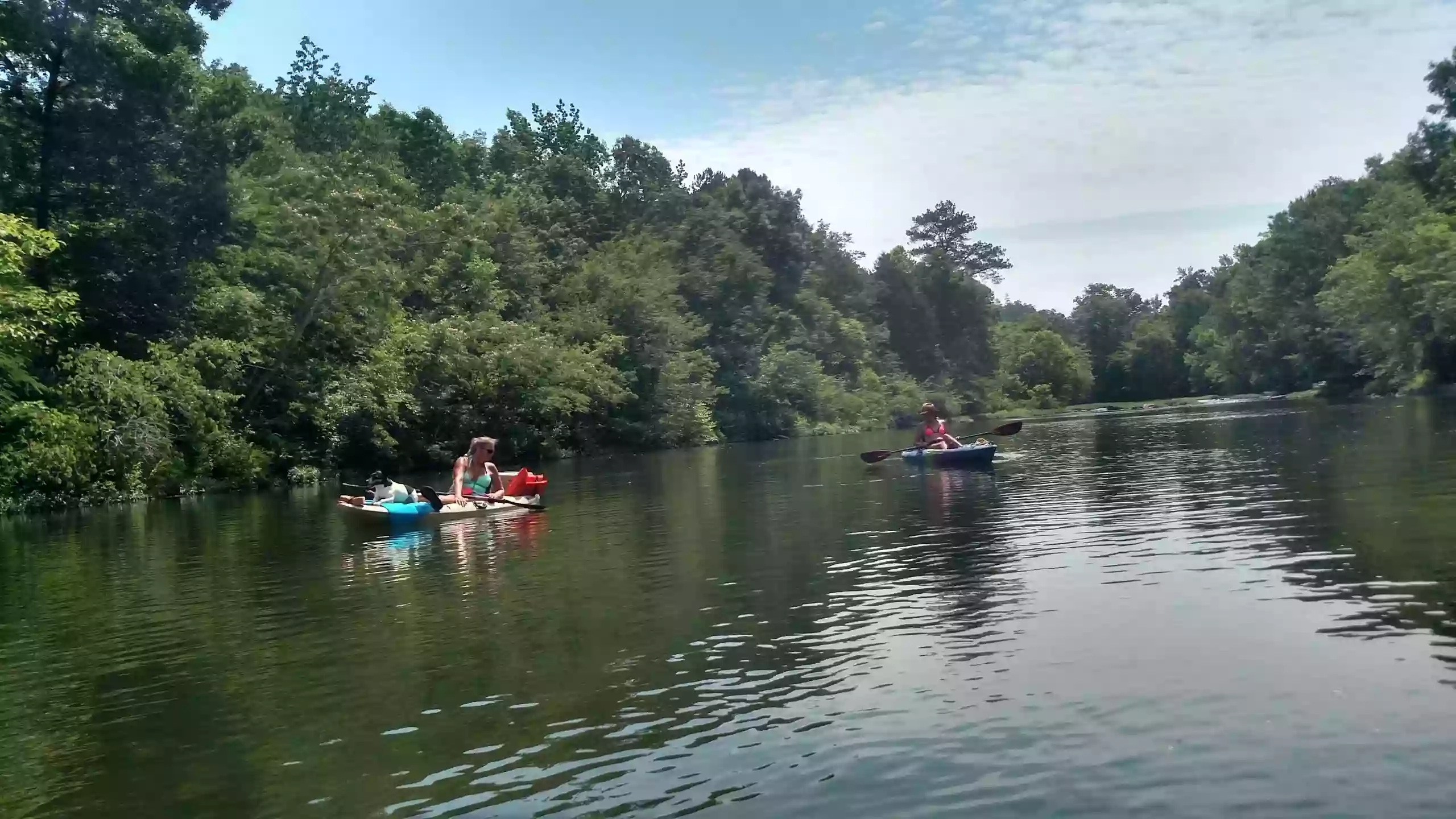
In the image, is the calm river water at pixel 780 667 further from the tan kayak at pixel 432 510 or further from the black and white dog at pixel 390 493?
the black and white dog at pixel 390 493

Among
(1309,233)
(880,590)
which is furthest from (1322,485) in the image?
(1309,233)

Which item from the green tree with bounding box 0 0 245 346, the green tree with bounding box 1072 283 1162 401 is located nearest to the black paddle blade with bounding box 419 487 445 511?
the green tree with bounding box 0 0 245 346

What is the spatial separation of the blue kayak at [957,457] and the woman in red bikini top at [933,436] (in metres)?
0.59

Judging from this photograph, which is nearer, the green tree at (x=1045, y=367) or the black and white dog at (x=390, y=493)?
Answer: the black and white dog at (x=390, y=493)

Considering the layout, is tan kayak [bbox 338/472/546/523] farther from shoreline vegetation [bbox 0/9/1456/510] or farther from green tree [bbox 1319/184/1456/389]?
green tree [bbox 1319/184/1456/389]

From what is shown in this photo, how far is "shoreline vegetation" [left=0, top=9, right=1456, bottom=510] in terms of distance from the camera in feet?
123

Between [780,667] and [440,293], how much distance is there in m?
50.1

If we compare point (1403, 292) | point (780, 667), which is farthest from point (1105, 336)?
point (780, 667)

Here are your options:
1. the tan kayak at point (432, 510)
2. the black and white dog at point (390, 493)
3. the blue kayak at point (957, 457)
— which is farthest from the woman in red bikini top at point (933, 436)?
the black and white dog at point (390, 493)

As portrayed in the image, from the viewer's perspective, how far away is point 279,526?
2744cm

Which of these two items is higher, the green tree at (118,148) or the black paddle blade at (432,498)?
the green tree at (118,148)

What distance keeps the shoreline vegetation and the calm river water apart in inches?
735

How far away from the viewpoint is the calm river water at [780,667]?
25.3 feet

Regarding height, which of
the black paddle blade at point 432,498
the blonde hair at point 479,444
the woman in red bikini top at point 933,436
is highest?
the blonde hair at point 479,444
